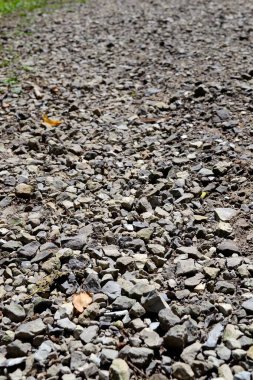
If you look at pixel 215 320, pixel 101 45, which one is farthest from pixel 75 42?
pixel 215 320

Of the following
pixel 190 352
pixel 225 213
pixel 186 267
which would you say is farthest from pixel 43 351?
pixel 225 213

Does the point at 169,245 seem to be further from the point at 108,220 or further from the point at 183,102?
the point at 183,102

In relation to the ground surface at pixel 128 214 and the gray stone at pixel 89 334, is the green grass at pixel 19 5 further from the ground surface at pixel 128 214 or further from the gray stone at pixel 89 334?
the gray stone at pixel 89 334

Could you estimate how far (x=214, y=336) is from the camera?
3.87 m

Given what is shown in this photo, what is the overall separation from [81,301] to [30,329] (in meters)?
0.52

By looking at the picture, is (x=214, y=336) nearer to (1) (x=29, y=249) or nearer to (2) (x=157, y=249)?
(2) (x=157, y=249)

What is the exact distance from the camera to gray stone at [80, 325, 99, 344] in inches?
154

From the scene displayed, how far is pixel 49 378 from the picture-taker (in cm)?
359

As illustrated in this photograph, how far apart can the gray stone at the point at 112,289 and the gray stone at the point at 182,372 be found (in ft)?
3.04

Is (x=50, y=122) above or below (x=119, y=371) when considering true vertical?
below

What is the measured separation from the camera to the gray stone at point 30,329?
395 centimetres

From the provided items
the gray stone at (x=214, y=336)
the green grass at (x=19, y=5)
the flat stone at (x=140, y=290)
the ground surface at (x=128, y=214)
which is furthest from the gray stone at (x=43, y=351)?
the green grass at (x=19, y=5)

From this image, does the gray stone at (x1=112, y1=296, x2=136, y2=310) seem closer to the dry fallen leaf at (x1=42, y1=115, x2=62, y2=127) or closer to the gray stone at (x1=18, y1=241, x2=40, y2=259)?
the gray stone at (x1=18, y1=241, x2=40, y2=259)

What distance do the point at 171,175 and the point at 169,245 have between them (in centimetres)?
156
